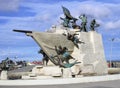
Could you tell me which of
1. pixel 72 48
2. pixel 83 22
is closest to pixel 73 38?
pixel 72 48

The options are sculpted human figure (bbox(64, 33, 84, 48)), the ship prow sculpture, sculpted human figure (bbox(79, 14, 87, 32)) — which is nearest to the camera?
the ship prow sculpture

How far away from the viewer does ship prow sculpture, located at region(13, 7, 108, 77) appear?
30750 mm

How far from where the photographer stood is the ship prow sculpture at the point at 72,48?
30750mm

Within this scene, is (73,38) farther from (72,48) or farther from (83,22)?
(83,22)

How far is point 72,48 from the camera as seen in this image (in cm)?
3350

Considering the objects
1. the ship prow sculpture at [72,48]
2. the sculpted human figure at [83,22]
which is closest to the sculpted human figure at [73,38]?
the ship prow sculpture at [72,48]

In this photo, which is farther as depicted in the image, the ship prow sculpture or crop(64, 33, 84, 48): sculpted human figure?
crop(64, 33, 84, 48): sculpted human figure

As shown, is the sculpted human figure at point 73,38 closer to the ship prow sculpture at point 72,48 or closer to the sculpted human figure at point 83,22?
the ship prow sculpture at point 72,48

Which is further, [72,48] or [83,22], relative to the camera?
[83,22]

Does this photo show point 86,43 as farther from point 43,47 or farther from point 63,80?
point 63,80

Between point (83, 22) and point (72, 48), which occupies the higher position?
point (83, 22)

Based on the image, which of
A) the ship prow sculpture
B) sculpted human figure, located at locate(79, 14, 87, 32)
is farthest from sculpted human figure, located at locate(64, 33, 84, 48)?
sculpted human figure, located at locate(79, 14, 87, 32)

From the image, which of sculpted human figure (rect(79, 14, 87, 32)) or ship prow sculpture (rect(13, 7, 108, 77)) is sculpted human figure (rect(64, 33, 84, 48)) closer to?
ship prow sculpture (rect(13, 7, 108, 77))

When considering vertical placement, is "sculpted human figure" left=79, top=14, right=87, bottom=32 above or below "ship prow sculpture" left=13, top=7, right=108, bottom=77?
above
